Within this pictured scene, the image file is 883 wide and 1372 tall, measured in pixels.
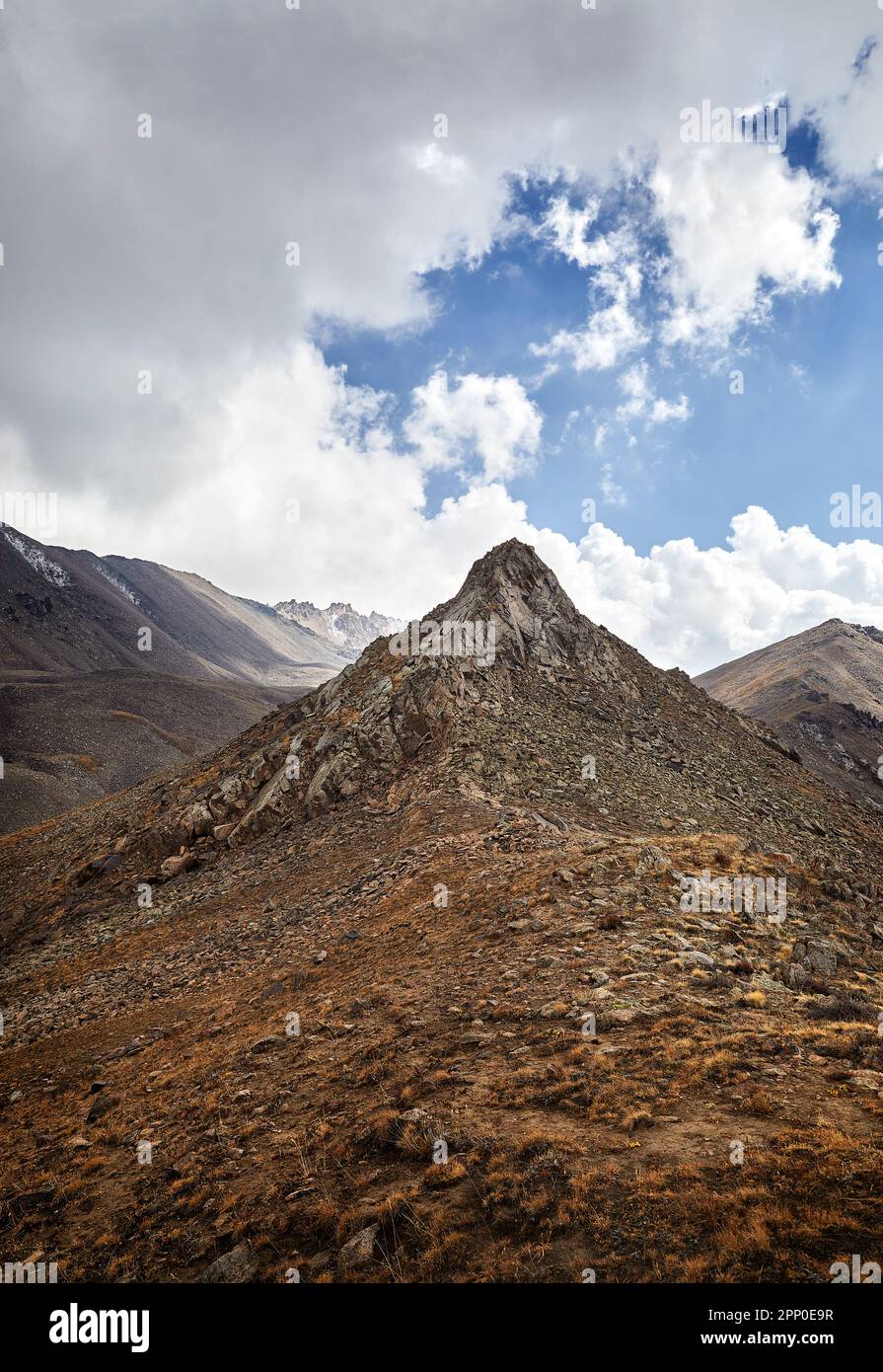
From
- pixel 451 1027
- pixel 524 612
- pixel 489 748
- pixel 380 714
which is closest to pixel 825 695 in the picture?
pixel 524 612

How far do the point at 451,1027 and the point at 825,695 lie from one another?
11659 centimetres

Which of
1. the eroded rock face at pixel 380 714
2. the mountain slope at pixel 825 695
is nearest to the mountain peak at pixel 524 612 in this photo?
the eroded rock face at pixel 380 714

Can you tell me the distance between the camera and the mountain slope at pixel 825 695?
79562 millimetres

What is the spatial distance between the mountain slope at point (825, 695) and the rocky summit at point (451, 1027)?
5649cm

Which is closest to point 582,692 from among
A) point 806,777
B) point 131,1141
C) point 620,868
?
point 806,777

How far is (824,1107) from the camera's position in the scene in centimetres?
777

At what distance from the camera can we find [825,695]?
10538 cm

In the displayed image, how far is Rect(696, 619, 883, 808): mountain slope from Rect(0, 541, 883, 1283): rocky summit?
56.5m

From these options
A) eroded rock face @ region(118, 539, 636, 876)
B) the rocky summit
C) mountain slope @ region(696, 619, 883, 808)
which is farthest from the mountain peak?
mountain slope @ region(696, 619, 883, 808)

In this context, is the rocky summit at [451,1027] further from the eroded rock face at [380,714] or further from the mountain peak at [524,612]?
the mountain peak at [524,612]

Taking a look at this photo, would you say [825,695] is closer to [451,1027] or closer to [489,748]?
[489,748]

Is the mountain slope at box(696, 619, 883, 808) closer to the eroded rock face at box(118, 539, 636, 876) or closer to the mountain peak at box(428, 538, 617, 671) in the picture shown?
the mountain peak at box(428, 538, 617, 671)
